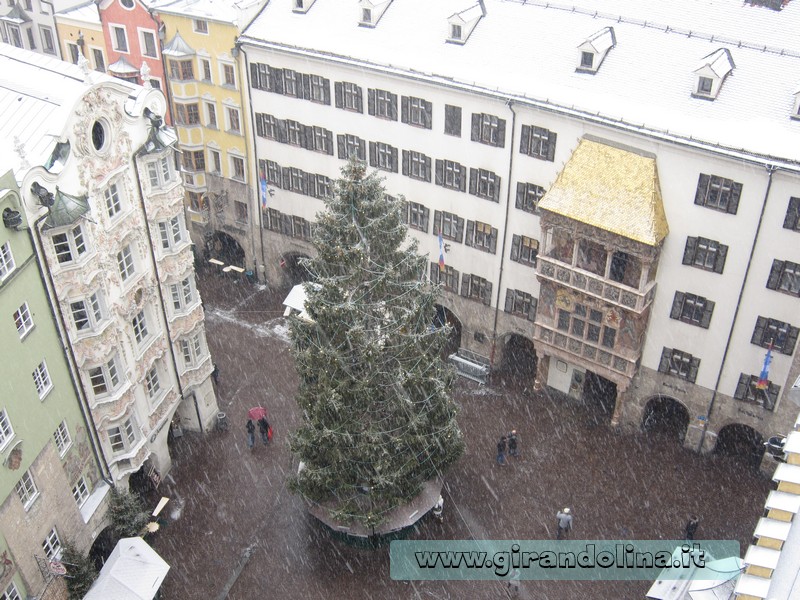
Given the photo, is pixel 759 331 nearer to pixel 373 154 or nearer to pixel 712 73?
pixel 712 73

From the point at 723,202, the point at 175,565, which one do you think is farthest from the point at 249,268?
the point at 723,202

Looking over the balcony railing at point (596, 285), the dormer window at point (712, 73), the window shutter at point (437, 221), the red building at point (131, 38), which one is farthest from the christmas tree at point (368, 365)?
the red building at point (131, 38)

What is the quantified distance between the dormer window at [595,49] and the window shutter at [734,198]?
10.0 m

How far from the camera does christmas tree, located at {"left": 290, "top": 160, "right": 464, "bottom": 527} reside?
36844 mm

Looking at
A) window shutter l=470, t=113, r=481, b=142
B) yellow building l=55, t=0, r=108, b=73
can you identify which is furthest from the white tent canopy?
yellow building l=55, t=0, r=108, b=73

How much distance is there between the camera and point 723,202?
42281mm

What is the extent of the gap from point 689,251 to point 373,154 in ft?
67.5

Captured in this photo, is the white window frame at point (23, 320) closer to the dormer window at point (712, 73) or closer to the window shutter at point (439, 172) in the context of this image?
the window shutter at point (439, 172)

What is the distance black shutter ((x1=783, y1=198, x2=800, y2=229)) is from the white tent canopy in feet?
109

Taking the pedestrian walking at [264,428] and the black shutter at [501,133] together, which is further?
the pedestrian walking at [264,428]

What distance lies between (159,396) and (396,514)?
1399 cm

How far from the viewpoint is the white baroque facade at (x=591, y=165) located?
1672 inches

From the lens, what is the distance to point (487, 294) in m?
53.7

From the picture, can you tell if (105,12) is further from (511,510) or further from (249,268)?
(511,510)
